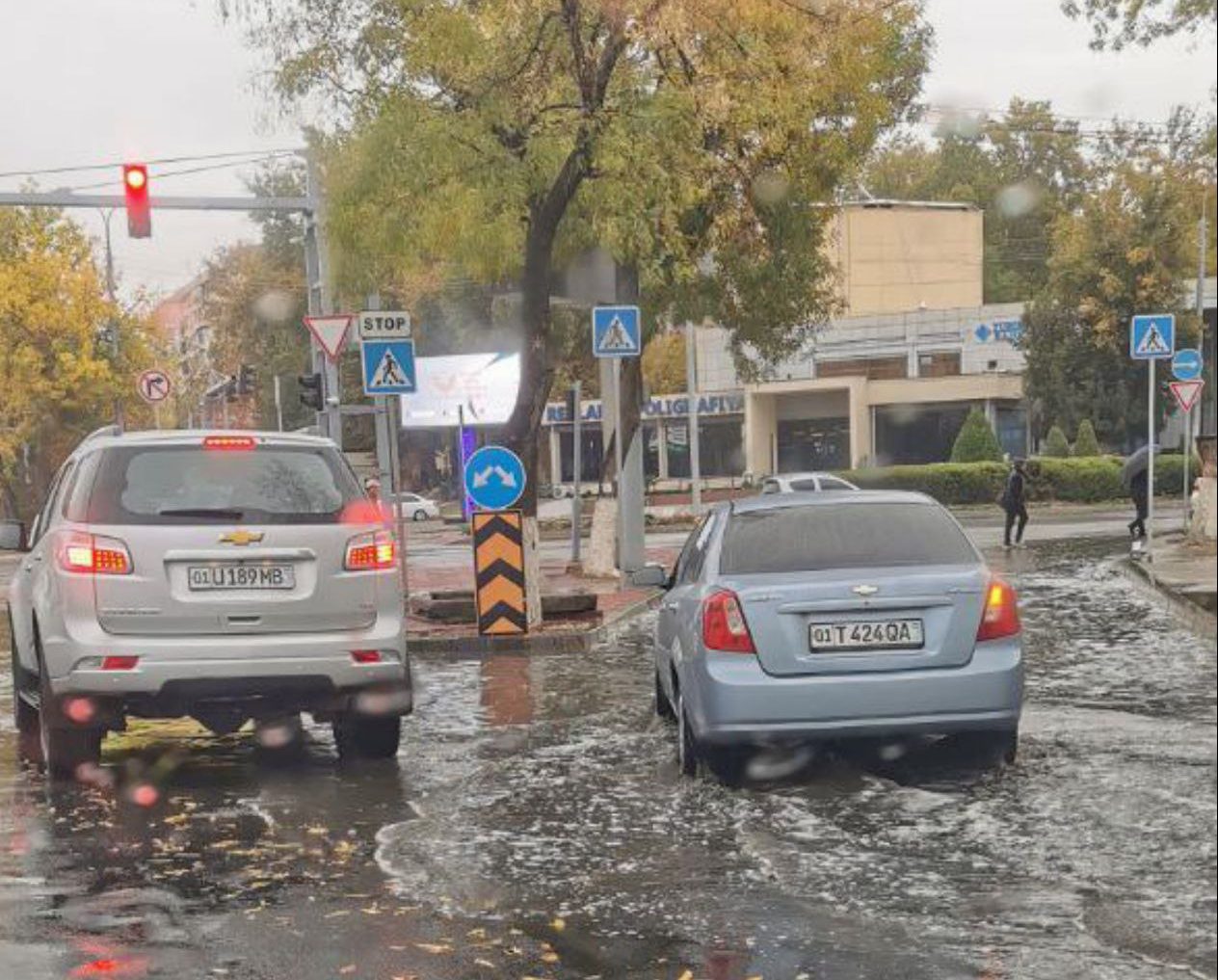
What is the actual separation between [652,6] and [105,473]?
300 inches

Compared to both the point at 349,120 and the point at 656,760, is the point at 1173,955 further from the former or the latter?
the point at 349,120

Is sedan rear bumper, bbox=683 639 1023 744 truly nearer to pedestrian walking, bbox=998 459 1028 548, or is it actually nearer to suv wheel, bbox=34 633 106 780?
suv wheel, bbox=34 633 106 780

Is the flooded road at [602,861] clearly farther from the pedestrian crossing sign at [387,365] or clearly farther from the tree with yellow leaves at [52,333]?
the tree with yellow leaves at [52,333]

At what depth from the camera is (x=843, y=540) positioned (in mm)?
7754

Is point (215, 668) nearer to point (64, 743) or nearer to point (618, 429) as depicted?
point (64, 743)

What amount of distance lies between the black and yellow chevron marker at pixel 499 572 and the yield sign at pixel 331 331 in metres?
4.34

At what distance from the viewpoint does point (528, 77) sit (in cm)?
1482

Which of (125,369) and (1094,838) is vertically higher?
(125,369)

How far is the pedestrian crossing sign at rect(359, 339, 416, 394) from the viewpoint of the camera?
16094 millimetres

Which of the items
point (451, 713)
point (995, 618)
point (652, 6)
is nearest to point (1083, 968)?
point (995, 618)

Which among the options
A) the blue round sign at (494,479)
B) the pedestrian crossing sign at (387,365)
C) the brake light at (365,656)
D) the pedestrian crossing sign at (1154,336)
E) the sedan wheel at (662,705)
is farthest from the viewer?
the pedestrian crossing sign at (1154,336)

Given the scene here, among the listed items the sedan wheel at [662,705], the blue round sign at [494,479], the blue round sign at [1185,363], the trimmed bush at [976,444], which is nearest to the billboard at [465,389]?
the trimmed bush at [976,444]

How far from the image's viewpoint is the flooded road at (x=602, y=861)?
4949mm

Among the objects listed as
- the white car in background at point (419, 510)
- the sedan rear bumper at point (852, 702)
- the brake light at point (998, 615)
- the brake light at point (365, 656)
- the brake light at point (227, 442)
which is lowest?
the white car in background at point (419, 510)
